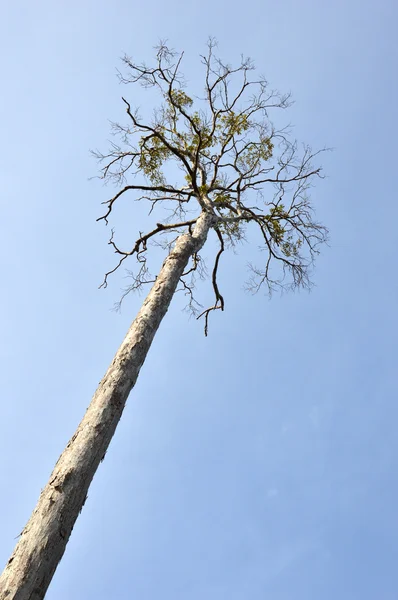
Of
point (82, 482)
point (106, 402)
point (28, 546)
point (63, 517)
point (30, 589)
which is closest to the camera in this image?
point (30, 589)

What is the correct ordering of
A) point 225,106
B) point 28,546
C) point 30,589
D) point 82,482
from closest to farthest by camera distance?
point 30,589, point 28,546, point 82,482, point 225,106

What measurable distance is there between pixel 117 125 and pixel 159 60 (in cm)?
172

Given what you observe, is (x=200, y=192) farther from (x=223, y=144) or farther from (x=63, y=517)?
(x=63, y=517)

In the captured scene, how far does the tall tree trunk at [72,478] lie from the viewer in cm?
259

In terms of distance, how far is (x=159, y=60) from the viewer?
9.35m

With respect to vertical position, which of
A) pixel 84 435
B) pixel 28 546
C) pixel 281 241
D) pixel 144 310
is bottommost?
pixel 28 546

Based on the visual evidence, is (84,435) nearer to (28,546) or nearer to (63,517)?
(63,517)

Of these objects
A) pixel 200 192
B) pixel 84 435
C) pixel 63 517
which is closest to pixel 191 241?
pixel 200 192

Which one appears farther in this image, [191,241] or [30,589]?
[191,241]

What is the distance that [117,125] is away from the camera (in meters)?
9.61

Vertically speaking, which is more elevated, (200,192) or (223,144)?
(223,144)

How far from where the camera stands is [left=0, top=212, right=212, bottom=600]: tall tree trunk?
2594mm

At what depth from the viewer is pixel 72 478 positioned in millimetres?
3186

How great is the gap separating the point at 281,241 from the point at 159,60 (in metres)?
5.08
